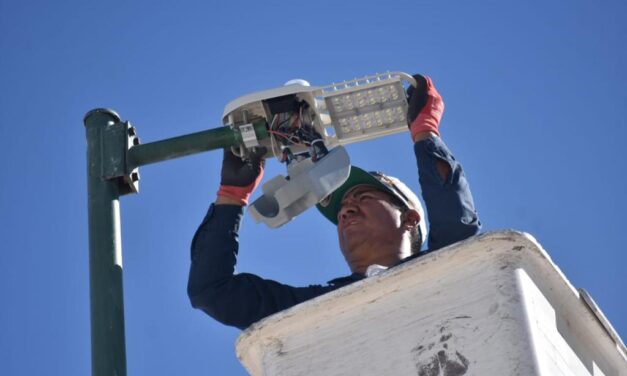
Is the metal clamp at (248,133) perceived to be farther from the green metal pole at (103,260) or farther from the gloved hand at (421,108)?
the gloved hand at (421,108)

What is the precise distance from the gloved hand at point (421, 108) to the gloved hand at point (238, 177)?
2.43 feet

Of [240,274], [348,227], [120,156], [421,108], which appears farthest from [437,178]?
[120,156]

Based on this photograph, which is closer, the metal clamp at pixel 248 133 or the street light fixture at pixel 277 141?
the street light fixture at pixel 277 141

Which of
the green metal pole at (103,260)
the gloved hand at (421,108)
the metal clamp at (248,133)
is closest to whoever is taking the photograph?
the green metal pole at (103,260)

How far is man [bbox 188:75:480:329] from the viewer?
23.9 ft

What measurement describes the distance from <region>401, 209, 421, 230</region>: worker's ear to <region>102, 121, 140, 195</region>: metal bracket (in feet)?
5.13

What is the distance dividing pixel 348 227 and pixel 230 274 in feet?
2.00

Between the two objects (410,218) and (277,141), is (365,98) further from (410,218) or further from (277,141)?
(410,218)

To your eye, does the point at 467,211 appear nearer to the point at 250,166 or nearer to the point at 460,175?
the point at 460,175

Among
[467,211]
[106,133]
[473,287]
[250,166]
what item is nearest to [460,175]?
[467,211]

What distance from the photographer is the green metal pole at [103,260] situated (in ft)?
19.9

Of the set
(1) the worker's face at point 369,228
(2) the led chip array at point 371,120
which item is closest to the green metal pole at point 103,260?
(2) the led chip array at point 371,120

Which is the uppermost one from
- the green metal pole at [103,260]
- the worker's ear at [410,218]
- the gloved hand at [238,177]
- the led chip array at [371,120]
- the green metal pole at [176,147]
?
the gloved hand at [238,177]

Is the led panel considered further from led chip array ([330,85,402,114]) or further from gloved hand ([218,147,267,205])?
gloved hand ([218,147,267,205])
